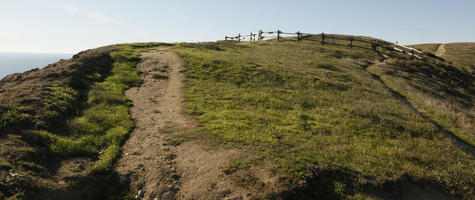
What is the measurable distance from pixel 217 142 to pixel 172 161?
2018 mm

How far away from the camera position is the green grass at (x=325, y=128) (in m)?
8.62

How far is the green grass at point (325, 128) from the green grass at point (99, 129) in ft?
11.8

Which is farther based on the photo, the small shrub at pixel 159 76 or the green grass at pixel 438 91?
the small shrub at pixel 159 76

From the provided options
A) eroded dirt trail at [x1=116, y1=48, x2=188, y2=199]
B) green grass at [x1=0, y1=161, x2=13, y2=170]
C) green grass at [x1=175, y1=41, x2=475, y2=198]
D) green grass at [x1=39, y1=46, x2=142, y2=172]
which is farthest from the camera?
green grass at [x1=39, y1=46, x2=142, y2=172]

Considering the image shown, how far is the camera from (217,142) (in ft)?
A: 33.1

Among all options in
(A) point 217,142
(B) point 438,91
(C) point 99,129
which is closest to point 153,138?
(C) point 99,129

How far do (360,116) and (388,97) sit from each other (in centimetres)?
803

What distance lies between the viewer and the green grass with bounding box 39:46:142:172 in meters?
8.77

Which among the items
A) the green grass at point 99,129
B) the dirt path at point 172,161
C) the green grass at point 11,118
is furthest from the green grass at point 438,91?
the green grass at point 11,118

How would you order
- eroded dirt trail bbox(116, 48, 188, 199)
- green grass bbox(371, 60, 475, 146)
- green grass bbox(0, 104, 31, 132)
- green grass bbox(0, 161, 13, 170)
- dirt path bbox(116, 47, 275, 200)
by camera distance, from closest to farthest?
green grass bbox(0, 161, 13, 170) < dirt path bbox(116, 47, 275, 200) < eroded dirt trail bbox(116, 48, 188, 199) < green grass bbox(0, 104, 31, 132) < green grass bbox(371, 60, 475, 146)

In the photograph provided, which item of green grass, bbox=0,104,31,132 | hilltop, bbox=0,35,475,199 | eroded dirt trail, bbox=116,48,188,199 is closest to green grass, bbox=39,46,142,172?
hilltop, bbox=0,35,475,199

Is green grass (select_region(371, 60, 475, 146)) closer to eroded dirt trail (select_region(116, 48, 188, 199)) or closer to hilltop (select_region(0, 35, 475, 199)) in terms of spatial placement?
hilltop (select_region(0, 35, 475, 199))

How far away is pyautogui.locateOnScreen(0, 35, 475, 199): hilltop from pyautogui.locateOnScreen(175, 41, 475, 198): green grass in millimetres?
56

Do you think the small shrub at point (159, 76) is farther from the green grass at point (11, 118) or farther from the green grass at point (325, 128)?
the green grass at point (11, 118)
